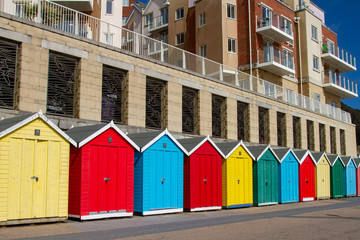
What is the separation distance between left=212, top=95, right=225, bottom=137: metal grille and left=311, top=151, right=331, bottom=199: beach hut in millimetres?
6664

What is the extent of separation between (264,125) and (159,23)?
21709 millimetres

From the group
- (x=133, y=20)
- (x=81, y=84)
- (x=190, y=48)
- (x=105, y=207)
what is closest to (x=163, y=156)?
(x=105, y=207)

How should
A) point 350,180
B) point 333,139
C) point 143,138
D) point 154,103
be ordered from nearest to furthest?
point 143,138, point 154,103, point 350,180, point 333,139

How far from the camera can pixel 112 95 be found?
19250mm

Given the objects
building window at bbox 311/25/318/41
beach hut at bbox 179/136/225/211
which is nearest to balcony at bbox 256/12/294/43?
building window at bbox 311/25/318/41

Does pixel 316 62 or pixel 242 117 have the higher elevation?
pixel 316 62

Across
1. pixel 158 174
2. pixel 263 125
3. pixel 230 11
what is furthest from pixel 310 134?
pixel 158 174

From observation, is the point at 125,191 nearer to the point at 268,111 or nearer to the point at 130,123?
the point at 130,123

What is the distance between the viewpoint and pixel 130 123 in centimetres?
1881

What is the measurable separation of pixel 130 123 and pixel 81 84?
122 inches

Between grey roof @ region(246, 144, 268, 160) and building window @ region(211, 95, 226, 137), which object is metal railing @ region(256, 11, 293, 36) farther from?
grey roof @ region(246, 144, 268, 160)

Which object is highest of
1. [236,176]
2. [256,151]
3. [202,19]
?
[202,19]

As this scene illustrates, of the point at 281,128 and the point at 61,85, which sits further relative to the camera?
the point at 281,128

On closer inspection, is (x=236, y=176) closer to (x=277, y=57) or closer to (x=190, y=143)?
(x=190, y=143)
